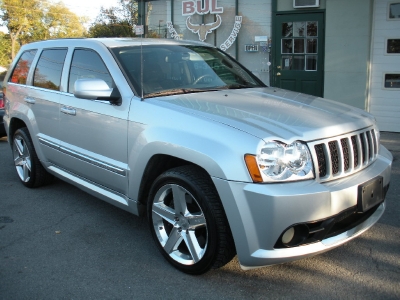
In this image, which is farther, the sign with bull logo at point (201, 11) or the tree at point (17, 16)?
the tree at point (17, 16)

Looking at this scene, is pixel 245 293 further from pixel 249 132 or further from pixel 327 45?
pixel 327 45

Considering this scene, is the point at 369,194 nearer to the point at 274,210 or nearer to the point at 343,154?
the point at 343,154

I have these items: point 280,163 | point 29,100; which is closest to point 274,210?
point 280,163

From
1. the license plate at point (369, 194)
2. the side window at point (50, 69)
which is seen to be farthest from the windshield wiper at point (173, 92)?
the license plate at point (369, 194)

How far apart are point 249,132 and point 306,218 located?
66 centimetres

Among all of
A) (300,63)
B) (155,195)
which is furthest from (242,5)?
(155,195)

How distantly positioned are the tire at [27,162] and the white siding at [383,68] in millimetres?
6545

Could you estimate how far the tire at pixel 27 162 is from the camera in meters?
5.49

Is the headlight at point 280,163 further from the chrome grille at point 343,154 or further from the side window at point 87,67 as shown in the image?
the side window at point 87,67

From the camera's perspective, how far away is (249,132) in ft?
9.93

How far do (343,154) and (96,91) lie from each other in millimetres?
2016

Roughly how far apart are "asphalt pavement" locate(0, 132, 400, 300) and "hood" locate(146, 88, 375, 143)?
1.06 meters

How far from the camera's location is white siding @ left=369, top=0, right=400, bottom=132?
29.1ft

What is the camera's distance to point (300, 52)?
32.5 ft
